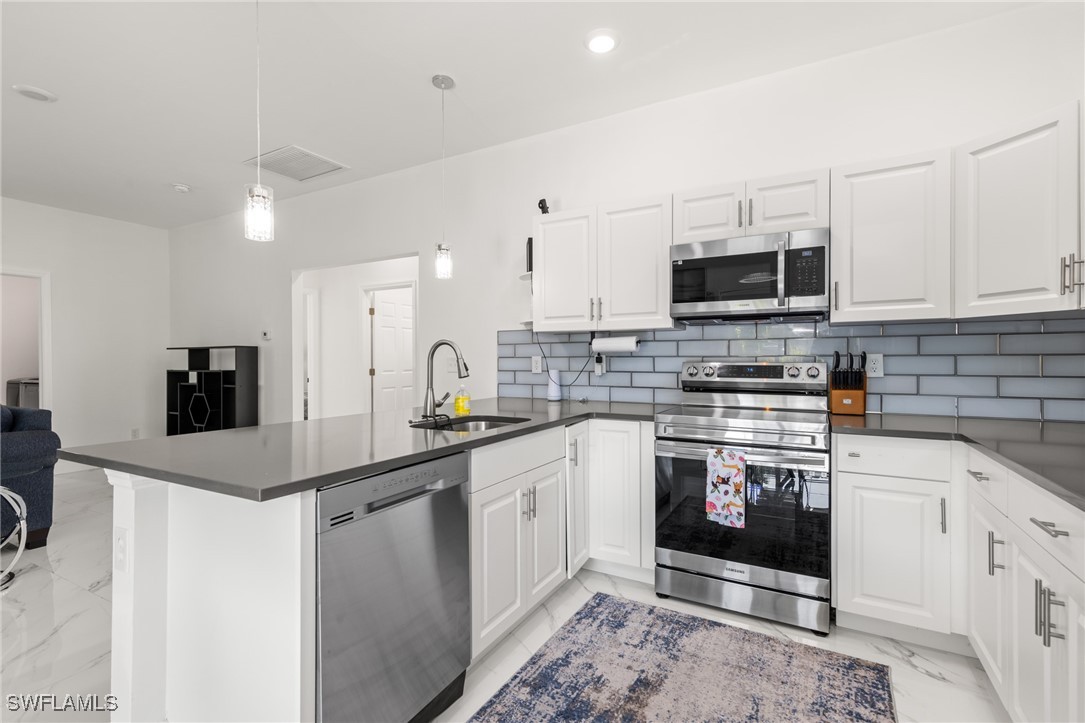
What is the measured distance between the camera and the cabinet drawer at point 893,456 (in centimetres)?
192

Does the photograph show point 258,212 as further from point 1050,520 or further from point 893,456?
point 893,456

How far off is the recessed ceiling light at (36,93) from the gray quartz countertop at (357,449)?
266 cm

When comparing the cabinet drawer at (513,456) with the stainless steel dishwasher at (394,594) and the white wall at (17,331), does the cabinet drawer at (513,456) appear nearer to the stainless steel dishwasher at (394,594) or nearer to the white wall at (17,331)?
the stainless steel dishwasher at (394,594)

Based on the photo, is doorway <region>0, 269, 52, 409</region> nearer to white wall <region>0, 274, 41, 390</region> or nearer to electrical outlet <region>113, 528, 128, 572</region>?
white wall <region>0, 274, 41, 390</region>

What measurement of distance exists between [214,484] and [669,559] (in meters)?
2.01

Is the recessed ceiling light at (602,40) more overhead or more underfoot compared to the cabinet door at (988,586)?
more overhead

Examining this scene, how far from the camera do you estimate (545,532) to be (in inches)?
88.7

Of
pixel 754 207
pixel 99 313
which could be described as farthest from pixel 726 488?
pixel 99 313

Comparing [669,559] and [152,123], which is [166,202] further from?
[669,559]

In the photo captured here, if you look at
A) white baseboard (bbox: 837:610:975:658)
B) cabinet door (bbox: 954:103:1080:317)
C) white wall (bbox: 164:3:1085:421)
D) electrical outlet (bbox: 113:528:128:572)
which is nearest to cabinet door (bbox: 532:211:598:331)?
white wall (bbox: 164:3:1085:421)

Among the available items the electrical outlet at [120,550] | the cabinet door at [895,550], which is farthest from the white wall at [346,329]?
the cabinet door at [895,550]

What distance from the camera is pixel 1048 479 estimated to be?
1219mm

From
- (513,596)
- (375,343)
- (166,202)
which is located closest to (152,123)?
(166,202)

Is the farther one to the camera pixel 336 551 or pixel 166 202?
pixel 166 202
